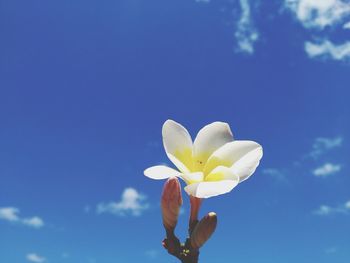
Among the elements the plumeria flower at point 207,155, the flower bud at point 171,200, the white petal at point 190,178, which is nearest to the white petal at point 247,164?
the plumeria flower at point 207,155

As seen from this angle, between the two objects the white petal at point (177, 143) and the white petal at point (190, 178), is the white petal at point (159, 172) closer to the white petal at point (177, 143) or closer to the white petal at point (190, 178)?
the white petal at point (190, 178)

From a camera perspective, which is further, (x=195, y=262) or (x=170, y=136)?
(x=170, y=136)

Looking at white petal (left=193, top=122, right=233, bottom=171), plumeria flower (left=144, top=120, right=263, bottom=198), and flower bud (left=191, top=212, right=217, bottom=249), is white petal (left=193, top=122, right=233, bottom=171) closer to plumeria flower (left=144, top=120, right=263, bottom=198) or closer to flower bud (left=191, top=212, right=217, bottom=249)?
plumeria flower (left=144, top=120, right=263, bottom=198)

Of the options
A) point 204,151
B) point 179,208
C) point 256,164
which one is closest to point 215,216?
point 179,208

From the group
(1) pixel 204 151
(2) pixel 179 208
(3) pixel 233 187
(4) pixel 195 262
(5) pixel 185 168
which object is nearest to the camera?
(3) pixel 233 187

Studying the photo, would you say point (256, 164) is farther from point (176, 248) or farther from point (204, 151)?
point (176, 248)

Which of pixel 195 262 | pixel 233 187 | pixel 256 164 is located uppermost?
pixel 256 164

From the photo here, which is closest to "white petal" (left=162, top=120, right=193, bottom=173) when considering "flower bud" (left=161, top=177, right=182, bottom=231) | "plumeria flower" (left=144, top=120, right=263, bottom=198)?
"plumeria flower" (left=144, top=120, right=263, bottom=198)
